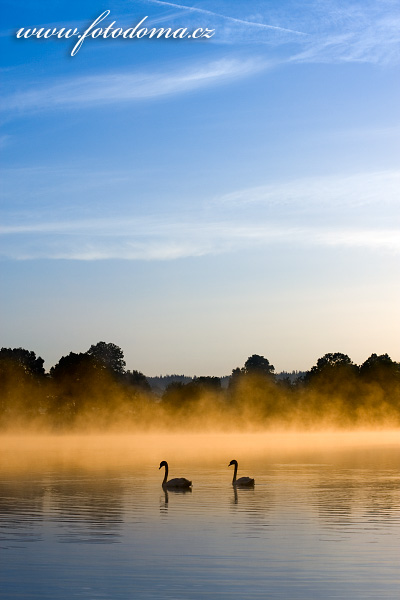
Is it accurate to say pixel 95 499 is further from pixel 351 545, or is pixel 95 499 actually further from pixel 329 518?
pixel 351 545

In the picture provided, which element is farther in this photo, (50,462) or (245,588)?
(50,462)

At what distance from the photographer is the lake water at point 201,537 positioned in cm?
2889

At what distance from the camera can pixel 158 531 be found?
40500 millimetres

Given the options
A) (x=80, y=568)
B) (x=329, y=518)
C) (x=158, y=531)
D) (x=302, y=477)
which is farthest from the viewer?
(x=302, y=477)

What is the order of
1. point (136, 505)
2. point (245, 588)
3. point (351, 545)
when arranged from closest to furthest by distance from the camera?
1. point (245, 588)
2. point (351, 545)
3. point (136, 505)

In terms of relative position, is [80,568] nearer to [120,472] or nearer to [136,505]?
[136,505]

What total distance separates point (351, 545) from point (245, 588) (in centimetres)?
893

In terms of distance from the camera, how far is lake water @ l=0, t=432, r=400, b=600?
2889cm

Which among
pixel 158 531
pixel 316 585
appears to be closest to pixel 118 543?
pixel 158 531

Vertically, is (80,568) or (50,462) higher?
(50,462)

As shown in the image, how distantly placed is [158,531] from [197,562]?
779 centimetres

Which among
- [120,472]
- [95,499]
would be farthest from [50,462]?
[95,499]

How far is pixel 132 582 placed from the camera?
29.4 m

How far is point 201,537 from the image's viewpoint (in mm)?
38594
